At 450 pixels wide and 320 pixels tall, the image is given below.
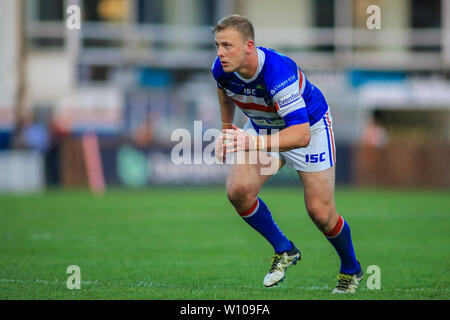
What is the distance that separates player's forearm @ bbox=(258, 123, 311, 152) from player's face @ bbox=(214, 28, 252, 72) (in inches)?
24.2

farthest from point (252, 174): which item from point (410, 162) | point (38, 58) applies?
point (38, 58)

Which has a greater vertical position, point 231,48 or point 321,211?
point 231,48

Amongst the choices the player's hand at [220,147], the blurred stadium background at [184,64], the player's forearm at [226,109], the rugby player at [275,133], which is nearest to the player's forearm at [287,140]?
the rugby player at [275,133]

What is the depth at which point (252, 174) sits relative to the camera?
678 centimetres

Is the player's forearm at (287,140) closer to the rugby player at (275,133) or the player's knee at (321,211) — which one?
the rugby player at (275,133)

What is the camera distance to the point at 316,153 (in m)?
6.65

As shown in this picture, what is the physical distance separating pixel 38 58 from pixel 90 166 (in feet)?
28.2

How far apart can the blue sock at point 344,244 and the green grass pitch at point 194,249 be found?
23 centimetres

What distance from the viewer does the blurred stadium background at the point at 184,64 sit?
2708 cm

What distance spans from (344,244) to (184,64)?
75.1 feet

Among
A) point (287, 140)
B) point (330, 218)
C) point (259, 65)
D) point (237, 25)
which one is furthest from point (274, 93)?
point (330, 218)

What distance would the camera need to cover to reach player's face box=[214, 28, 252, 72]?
241 inches

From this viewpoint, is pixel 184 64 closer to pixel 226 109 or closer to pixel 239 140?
pixel 226 109
